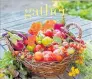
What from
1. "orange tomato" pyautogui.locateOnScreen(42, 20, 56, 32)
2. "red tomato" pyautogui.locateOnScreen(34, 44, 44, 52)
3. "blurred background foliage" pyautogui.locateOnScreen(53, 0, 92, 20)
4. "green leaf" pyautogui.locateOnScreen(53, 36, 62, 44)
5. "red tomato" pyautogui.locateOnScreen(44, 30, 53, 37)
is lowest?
"blurred background foliage" pyautogui.locateOnScreen(53, 0, 92, 20)

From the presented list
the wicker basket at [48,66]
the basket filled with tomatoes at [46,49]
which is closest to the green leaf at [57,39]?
the basket filled with tomatoes at [46,49]

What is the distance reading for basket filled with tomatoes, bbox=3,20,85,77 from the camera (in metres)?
1.35

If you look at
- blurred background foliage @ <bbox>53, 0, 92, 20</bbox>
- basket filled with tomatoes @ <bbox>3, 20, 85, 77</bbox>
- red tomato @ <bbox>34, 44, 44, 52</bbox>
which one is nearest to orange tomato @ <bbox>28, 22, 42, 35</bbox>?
basket filled with tomatoes @ <bbox>3, 20, 85, 77</bbox>

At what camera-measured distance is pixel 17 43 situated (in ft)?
4.71

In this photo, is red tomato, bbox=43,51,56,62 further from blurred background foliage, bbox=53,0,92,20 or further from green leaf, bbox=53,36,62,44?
blurred background foliage, bbox=53,0,92,20

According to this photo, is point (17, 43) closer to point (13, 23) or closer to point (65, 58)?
point (65, 58)

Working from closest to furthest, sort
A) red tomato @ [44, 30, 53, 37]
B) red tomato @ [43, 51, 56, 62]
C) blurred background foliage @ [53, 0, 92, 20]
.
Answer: red tomato @ [43, 51, 56, 62], red tomato @ [44, 30, 53, 37], blurred background foliage @ [53, 0, 92, 20]

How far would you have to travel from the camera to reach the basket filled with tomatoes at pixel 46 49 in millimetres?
1349

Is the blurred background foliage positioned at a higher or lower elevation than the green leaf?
lower

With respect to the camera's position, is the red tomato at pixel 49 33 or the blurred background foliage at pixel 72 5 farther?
the blurred background foliage at pixel 72 5

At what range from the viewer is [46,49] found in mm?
1424

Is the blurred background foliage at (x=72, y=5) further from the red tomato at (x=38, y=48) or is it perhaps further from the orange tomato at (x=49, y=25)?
the red tomato at (x=38, y=48)

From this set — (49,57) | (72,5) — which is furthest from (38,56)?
(72,5)

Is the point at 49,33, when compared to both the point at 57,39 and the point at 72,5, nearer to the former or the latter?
the point at 57,39
